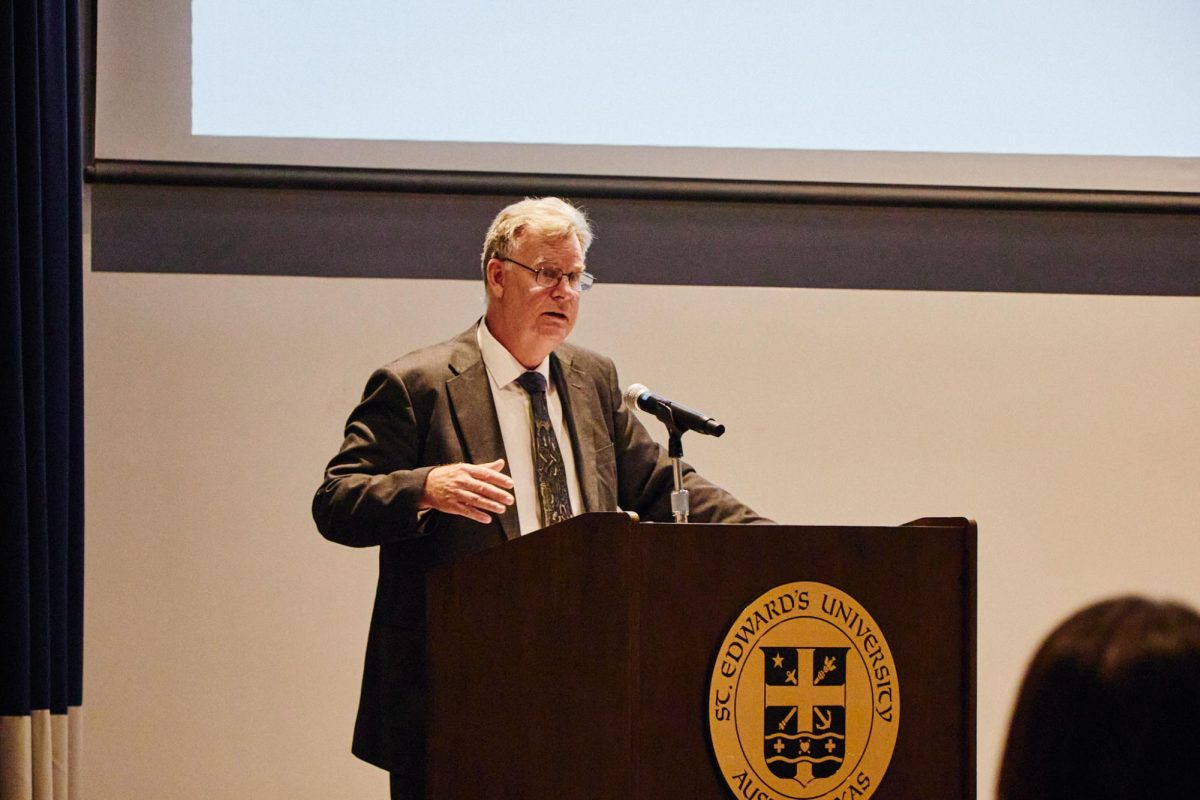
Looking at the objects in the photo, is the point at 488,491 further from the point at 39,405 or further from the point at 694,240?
the point at 694,240

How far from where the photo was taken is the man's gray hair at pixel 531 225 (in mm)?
2348

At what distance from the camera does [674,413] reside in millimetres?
1944

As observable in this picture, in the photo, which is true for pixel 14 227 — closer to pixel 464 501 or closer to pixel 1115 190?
pixel 464 501

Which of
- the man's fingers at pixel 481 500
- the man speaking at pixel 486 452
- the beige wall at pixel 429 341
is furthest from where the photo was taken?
the beige wall at pixel 429 341

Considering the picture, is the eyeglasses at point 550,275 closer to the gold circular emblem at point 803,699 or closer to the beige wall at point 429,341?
the gold circular emblem at point 803,699

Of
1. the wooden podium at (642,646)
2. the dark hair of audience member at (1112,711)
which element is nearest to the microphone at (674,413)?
the wooden podium at (642,646)

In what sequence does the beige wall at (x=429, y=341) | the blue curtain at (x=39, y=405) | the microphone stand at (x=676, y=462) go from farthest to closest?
the beige wall at (x=429, y=341)
the blue curtain at (x=39, y=405)
the microphone stand at (x=676, y=462)

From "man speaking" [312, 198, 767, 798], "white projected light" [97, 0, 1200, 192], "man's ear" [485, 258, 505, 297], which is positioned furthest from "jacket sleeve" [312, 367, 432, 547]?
"white projected light" [97, 0, 1200, 192]

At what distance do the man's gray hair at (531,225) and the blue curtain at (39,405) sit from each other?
97 centimetres

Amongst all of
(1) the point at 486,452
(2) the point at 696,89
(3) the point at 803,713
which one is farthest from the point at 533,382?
(2) the point at 696,89

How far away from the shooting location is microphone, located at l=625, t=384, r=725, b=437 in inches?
74.4

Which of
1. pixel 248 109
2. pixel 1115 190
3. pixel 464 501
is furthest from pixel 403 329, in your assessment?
pixel 1115 190

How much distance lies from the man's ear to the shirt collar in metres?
0.08

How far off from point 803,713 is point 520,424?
798mm
